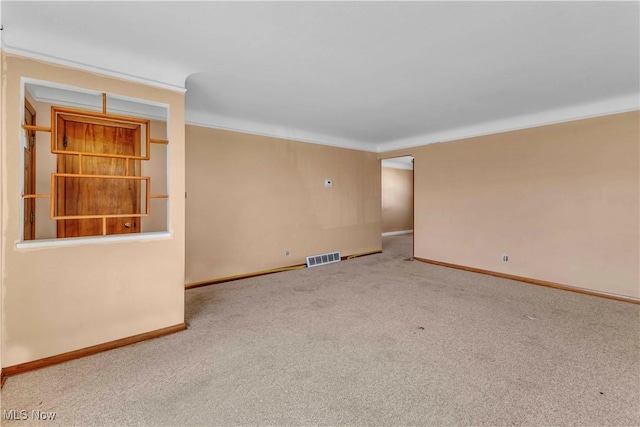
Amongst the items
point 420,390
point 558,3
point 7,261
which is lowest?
point 420,390

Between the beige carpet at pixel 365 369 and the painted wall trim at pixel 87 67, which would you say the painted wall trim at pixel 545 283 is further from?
the painted wall trim at pixel 87 67

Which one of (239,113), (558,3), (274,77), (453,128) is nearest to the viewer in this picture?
(558,3)

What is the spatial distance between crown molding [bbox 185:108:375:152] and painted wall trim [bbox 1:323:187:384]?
2.76 metres

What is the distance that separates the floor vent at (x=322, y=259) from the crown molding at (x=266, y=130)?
2.14m

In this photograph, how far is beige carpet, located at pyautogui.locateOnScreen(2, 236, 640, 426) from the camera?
5.56 feet

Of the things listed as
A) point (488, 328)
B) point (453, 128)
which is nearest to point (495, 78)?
point (453, 128)

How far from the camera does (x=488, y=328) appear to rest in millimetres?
2771

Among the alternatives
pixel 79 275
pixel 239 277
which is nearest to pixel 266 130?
pixel 239 277

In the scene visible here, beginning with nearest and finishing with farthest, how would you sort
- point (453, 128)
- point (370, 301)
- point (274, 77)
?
1. point (274, 77)
2. point (370, 301)
3. point (453, 128)

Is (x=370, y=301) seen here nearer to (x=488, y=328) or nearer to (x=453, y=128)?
(x=488, y=328)

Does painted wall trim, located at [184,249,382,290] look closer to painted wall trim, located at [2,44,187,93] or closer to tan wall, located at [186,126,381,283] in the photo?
tan wall, located at [186,126,381,283]

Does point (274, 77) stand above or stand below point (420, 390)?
above

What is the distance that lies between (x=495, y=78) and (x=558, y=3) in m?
1.17

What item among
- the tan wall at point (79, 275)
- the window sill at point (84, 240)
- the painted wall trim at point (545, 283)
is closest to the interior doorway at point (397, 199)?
the painted wall trim at point (545, 283)
